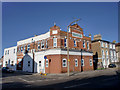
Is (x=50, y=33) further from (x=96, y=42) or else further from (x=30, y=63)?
→ (x=96, y=42)

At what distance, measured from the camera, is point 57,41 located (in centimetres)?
2345

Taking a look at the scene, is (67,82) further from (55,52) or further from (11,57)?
(11,57)

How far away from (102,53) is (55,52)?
20921 mm

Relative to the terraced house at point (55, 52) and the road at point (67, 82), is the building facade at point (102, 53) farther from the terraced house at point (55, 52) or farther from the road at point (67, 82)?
the road at point (67, 82)

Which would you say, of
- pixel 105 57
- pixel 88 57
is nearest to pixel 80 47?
pixel 88 57

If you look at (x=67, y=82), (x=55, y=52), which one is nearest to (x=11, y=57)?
(x=55, y=52)

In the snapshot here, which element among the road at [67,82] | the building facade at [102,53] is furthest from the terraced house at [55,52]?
the building facade at [102,53]


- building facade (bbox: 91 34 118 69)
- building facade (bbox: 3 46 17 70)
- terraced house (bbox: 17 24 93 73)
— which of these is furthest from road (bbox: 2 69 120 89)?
building facade (bbox: 91 34 118 69)

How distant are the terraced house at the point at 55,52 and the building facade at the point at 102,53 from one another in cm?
901

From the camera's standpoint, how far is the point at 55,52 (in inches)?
892

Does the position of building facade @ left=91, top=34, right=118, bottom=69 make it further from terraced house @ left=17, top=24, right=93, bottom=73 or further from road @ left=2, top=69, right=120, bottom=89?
road @ left=2, top=69, right=120, bottom=89

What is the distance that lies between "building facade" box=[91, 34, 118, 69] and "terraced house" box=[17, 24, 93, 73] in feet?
29.6

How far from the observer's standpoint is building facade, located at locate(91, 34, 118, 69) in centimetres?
3659

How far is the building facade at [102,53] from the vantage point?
36588 millimetres
